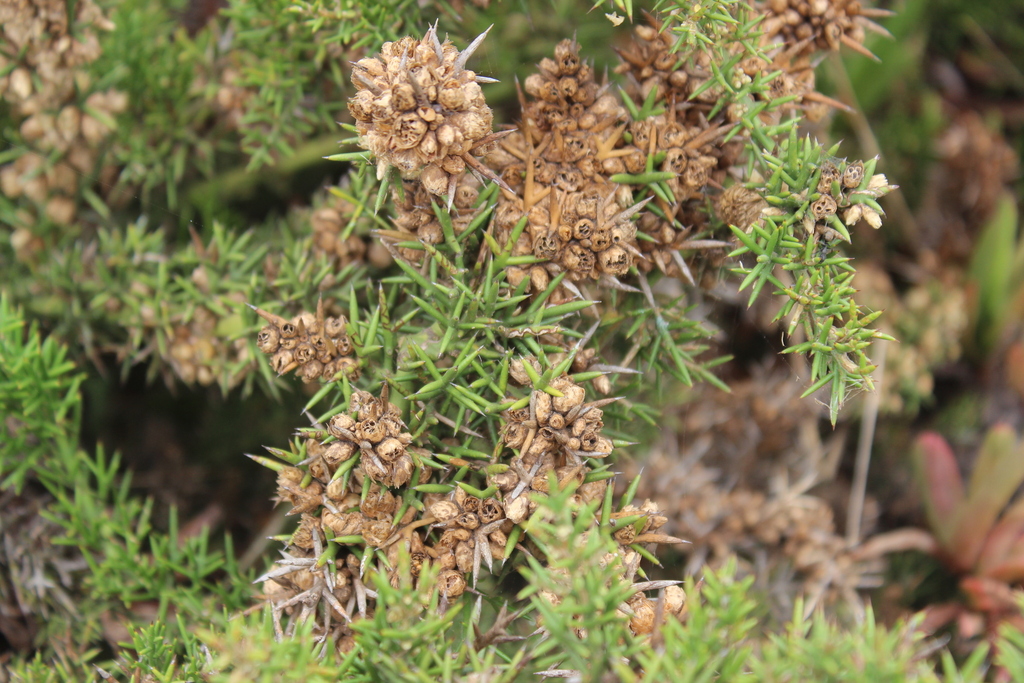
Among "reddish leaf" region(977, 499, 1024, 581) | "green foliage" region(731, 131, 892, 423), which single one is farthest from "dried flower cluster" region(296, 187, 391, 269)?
"reddish leaf" region(977, 499, 1024, 581)

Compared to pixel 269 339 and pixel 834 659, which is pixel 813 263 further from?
pixel 269 339

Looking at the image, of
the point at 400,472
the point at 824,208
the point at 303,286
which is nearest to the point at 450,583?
the point at 400,472

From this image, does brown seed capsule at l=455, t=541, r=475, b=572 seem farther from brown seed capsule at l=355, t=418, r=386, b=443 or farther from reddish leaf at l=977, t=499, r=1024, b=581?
reddish leaf at l=977, t=499, r=1024, b=581

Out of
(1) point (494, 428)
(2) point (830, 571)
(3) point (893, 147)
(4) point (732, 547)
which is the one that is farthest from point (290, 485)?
(3) point (893, 147)

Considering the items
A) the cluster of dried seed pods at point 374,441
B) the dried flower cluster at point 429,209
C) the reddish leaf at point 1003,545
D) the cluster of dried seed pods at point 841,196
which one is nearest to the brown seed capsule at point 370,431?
the cluster of dried seed pods at point 374,441

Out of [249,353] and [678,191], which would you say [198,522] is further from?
[678,191]
